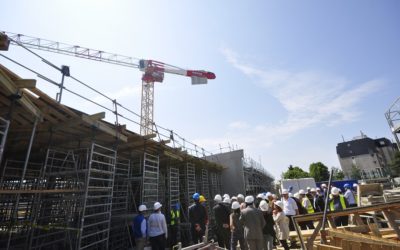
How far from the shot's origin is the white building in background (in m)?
48.4

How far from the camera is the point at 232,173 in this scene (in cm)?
1875

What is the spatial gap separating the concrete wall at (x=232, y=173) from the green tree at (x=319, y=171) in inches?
1359

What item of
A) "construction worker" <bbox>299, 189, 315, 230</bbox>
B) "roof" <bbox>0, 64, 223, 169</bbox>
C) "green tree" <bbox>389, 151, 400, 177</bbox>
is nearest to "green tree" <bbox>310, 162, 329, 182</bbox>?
"green tree" <bbox>389, 151, 400, 177</bbox>

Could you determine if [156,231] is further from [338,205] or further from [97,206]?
[338,205]

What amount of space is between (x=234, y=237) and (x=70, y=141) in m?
5.96

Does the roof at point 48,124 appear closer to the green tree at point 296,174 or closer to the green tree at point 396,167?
the green tree at point 296,174

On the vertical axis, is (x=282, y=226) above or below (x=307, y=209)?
below

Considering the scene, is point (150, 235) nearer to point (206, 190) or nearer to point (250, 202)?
point (250, 202)

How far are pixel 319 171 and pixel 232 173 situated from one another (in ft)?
117

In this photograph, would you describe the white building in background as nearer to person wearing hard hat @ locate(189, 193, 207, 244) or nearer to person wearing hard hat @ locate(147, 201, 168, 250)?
person wearing hard hat @ locate(189, 193, 207, 244)

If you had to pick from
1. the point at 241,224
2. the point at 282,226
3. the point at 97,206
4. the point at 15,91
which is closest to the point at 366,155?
the point at 282,226

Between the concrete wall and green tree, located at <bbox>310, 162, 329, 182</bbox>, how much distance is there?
34.5 meters

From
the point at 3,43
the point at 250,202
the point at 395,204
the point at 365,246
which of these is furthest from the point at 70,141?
the point at 395,204

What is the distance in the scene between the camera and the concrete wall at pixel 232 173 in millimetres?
18270
